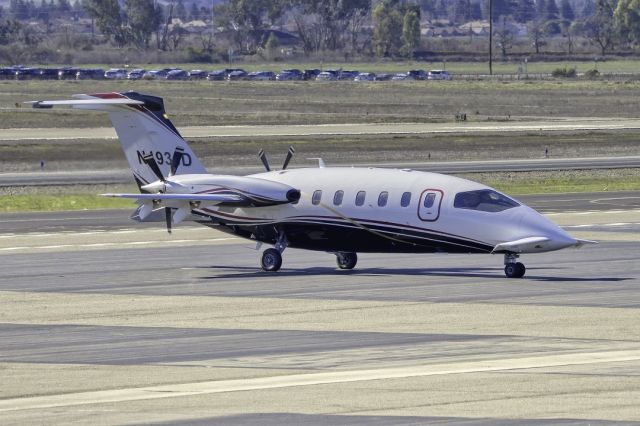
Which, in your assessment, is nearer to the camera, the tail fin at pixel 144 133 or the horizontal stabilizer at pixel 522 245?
the horizontal stabilizer at pixel 522 245

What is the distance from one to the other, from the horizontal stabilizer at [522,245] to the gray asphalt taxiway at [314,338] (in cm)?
96

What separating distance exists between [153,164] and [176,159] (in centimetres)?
73

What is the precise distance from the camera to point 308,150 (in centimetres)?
9144

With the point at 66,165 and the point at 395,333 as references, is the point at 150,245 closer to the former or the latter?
the point at 395,333

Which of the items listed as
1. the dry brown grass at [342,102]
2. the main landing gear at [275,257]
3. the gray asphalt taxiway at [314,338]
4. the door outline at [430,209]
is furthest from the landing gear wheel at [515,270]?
the dry brown grass at [342,102]

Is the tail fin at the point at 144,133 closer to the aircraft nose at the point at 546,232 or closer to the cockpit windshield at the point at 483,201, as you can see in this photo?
the cockpit windshield at the point at 483,201

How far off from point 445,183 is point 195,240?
14.9 m

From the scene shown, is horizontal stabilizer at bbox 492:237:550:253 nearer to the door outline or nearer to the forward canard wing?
the forward canard wing

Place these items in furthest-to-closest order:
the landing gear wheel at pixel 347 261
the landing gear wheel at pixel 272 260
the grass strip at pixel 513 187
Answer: the grass strip at pixel 513 187 < the landing gear wheel at pixel 347 261 < the landing gear wheel at pixel 272 260

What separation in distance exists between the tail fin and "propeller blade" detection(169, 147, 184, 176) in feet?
0.17

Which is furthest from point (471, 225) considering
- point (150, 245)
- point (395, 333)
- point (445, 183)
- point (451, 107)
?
point (451, 107)

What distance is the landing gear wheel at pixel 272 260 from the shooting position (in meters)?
40.0

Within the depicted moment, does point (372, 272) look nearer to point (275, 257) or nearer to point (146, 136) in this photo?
point (275, 257)

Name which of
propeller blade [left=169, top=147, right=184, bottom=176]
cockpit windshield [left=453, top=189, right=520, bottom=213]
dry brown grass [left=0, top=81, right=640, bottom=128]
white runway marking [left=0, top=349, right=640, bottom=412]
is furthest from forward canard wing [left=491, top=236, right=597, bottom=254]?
dry brown grass [left=0, top=81, right=640, bottom=128]
